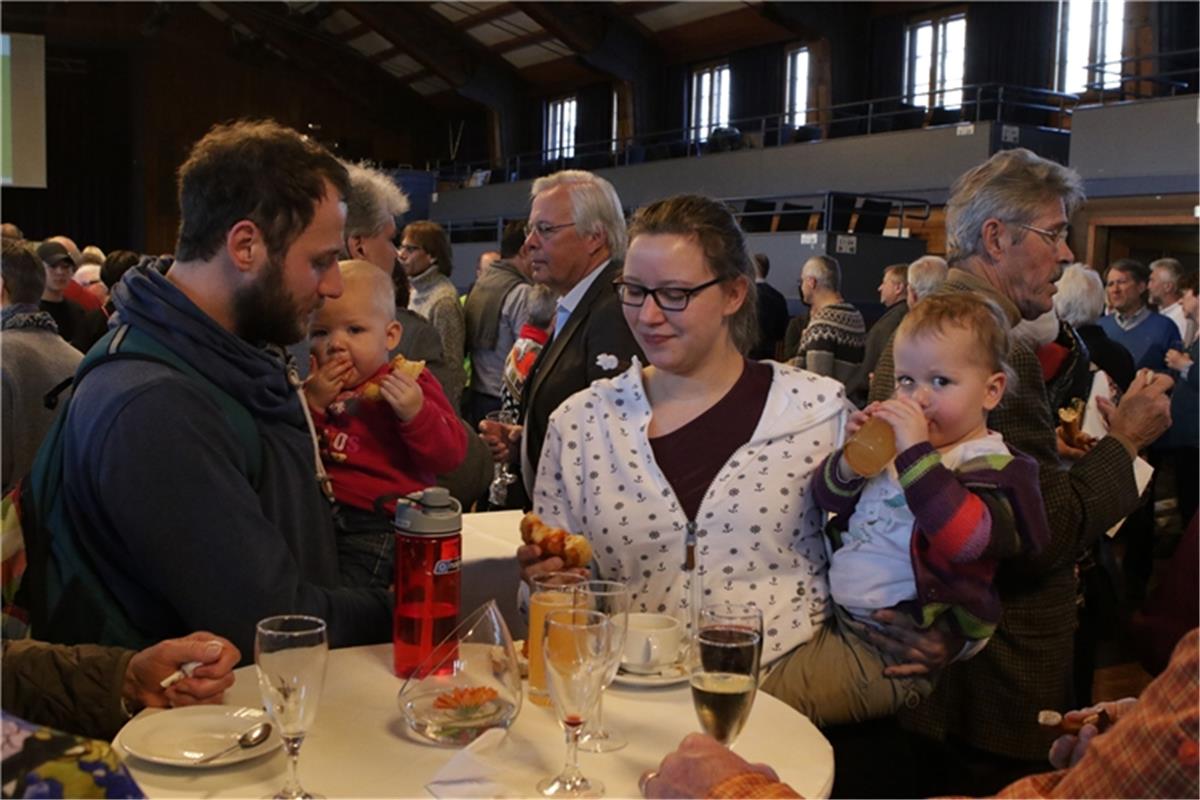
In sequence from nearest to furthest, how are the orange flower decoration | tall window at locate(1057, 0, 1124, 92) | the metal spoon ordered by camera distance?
1. the metal spoon
2. the orange flower decoration
3. tall window at locate(1057, 0, 1124, 92)

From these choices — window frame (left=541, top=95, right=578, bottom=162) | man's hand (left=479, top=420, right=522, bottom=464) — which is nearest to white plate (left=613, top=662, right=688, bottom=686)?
man's hand (left=479, top=420, right=522, bottom=464)

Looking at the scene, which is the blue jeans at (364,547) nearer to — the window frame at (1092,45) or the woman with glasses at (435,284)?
the woman with glasses at (435,284)

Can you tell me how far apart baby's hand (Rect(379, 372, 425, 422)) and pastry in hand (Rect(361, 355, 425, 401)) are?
0.02 metres

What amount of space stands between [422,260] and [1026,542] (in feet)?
12.1

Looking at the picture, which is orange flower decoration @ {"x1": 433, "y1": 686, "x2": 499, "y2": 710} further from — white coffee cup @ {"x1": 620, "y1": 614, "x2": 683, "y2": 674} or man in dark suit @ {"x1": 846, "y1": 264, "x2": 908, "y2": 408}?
man in dark suit @ {"x1": 846, "y1": 264, "x2": 908, "y2": 408}

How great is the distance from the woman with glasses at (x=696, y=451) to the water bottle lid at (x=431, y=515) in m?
0.54

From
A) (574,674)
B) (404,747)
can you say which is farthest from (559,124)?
(574,674)

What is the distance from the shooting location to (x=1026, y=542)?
213 cm

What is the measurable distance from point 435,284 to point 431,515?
12.2 feet

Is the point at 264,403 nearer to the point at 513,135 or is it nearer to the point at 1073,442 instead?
the point at 1073,442

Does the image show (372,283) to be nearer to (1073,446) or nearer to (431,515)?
(431,515)

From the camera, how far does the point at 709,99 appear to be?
18500 mm

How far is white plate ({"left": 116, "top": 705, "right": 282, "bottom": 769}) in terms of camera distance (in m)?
1.34

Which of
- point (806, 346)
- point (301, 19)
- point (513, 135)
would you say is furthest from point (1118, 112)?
point (301, 19)
